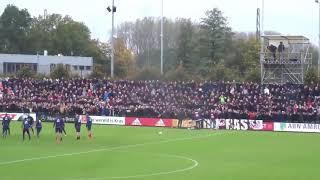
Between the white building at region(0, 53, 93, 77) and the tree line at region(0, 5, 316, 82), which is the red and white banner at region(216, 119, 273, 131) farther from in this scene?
the white building at region(0, 53, 93, 77)

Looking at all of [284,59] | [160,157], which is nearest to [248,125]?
[284,59]

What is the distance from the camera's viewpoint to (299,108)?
50688 millimetres

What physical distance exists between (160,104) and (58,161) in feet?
94.5

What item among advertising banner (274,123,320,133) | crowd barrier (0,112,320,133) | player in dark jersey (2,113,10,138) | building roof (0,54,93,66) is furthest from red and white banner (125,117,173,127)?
building roof (0,54,93,66)

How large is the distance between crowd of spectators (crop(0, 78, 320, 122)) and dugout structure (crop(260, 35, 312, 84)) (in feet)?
14.8

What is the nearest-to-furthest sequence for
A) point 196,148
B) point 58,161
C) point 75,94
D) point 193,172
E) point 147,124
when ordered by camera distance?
point 193,172
point 58,161
point 196,148
point 147,124
point 75,94

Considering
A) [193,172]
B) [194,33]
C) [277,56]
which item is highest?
[194,33]

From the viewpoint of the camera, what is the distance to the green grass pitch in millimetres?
23203

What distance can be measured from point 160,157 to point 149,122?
24.7m

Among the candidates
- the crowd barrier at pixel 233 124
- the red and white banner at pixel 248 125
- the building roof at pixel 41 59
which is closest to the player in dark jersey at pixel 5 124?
the crowd barrier at pixel 233 124

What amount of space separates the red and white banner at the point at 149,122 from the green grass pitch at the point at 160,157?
8.90 meters

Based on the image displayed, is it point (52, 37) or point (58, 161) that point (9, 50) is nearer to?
point (52, 37)

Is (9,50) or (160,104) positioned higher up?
(9,50)

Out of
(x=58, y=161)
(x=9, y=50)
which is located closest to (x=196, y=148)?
(x=58, y=161)
